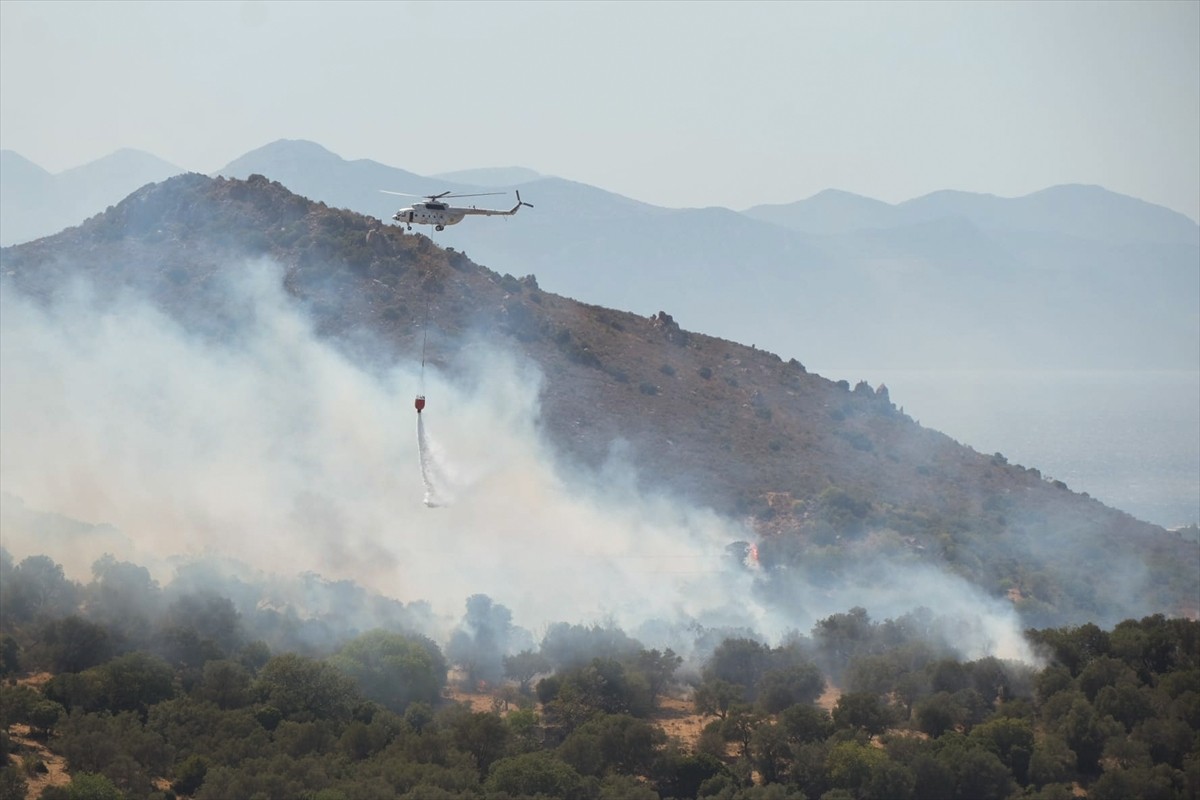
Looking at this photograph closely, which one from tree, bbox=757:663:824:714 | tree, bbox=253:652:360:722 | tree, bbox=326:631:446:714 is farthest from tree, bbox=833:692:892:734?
tree, bbox=253:652:360:722

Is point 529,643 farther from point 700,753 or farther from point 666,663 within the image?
point 700,753

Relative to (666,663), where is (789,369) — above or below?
above

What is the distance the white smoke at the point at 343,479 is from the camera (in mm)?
100250

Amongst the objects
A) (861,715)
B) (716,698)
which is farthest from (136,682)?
(861,715)

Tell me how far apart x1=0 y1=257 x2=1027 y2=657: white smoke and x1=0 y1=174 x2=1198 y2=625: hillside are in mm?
2863

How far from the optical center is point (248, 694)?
69.6 metres

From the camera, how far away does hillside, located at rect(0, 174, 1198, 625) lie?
373 ft

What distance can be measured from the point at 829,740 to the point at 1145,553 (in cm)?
6812

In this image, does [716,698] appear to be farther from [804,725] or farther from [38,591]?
[38,591]

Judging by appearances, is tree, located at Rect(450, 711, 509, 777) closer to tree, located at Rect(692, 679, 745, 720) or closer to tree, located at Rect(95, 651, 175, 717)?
tree, located at Rect(692, 679, 745, 720)

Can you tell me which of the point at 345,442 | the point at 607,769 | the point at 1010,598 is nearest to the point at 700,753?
the point at 607,769

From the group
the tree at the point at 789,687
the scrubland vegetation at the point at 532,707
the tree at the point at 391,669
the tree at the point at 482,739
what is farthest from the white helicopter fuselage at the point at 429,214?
the tree at the point at 482,739

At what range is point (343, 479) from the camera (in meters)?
112

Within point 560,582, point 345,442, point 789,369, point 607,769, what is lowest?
point 607,769
